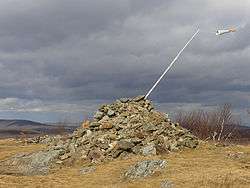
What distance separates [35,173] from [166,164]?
14007 millimetres

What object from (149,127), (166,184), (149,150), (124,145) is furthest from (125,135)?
(166,184)

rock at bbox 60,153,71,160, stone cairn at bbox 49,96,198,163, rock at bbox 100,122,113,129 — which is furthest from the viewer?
rock at bbox 100,122,113,129

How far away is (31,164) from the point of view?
51188 mm

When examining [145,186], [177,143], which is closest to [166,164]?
[145,186]

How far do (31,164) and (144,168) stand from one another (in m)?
15.1

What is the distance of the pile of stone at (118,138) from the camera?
5006cm

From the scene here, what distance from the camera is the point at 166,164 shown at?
1724 inches

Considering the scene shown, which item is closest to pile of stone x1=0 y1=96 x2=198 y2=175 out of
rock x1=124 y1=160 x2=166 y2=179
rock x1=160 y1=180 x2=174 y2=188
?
rock x1=124 y1=160 x2=166 y2=179

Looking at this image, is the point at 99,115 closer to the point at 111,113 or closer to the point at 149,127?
the point at 111,113

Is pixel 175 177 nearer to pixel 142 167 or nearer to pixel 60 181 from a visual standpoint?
pixel 142 167

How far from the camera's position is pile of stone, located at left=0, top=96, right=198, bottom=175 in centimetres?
5006

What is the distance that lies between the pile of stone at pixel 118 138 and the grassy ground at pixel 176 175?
205 cm

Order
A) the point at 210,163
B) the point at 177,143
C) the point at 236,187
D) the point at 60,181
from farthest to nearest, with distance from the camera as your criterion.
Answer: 1. the point at 177,143
2. the point at 210,163
3. the point at 60,181
4. the point at 236,187

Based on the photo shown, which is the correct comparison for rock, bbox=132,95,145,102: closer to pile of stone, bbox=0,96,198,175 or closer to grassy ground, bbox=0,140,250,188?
pile of stone, bbox=0,96,198,175
